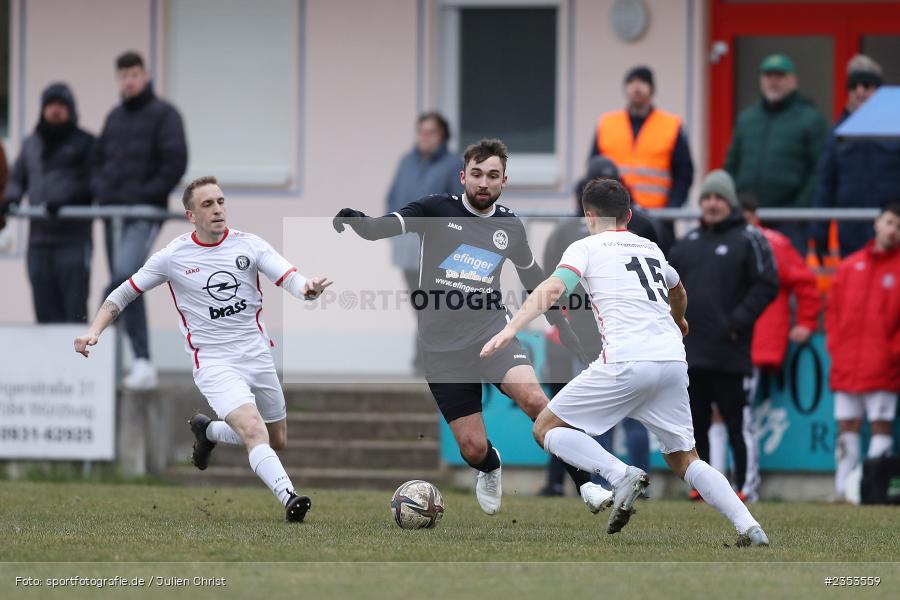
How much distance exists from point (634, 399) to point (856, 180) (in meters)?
5.74

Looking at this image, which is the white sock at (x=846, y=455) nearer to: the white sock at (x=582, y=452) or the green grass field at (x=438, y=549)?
the green grass field at (x=438, y=549)

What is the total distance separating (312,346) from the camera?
1619cm

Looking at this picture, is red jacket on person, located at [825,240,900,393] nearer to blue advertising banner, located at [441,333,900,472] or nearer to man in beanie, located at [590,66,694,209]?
blue advertising banner, located at [441,333,900,472]

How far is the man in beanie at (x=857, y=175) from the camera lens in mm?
14109

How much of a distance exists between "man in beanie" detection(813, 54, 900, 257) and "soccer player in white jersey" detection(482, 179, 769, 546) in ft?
16.9

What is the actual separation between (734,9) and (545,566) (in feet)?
33.5

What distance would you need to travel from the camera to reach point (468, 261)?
1035 centimetres

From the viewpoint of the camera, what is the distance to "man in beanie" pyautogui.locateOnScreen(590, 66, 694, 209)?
14320mm

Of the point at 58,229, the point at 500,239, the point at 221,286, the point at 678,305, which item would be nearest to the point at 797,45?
the point at 58,229

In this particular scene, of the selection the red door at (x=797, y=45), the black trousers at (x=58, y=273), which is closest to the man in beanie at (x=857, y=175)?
the red door at (x=797, y=45)

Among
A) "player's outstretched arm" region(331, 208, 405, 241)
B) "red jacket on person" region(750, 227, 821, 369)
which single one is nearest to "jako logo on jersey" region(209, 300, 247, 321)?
"player's outstretched arm" region(331, 208, 405, 241)

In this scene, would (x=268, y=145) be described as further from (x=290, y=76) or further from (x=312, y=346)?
(x=312, y=346)

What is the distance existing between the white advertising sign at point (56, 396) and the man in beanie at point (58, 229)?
24cm

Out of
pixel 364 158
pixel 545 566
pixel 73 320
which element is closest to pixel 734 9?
pixel 364 158
